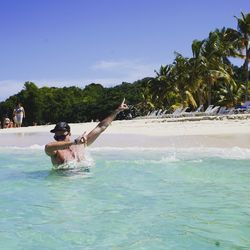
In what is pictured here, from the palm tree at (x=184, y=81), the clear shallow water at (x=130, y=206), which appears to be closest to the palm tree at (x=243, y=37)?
the palm tree at (x=184, y=81)

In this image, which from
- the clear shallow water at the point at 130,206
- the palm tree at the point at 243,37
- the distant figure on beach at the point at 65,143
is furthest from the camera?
the palm tree at the point at 243,37

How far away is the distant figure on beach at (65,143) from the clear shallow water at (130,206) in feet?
0.84

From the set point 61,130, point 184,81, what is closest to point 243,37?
point 184,81

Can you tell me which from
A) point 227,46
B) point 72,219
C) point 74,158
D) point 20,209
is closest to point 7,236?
point 72,219

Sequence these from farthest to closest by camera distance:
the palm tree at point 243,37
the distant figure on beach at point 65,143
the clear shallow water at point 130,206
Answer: the palm tree at point 243,37 → the distant figure on beach at point 65,143 → the clear shallow water at point 130,206

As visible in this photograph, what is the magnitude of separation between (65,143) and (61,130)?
0.72ft

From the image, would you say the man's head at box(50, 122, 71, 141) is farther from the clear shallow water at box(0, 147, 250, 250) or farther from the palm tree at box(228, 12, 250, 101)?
the palm tree at box(228, 12, 250, 101)


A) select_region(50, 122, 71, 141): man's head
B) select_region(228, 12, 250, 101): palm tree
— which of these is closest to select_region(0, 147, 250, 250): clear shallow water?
select_region(50, 122, 71, 141): man's head

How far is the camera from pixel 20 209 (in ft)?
18.5

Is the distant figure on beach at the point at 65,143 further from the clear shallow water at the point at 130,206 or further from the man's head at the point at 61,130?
the clear shallow water at the point at 130,206

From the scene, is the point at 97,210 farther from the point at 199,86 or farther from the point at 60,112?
the point at 60,112

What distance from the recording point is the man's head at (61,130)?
751 centimetres

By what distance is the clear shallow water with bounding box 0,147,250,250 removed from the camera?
4.28m

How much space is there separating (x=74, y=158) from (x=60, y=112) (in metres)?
70.7
